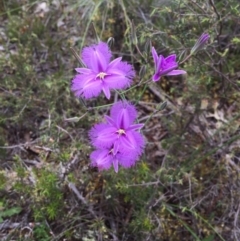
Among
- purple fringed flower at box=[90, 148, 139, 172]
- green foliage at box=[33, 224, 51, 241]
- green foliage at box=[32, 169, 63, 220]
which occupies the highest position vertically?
purple fringed flower at box=[90, 148, 139, 172]

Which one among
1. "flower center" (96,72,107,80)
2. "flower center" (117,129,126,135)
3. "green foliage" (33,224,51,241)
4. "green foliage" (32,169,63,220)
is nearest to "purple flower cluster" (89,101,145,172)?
"flower center" (117,129,126,135)

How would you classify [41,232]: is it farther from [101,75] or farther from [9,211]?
[101,75]

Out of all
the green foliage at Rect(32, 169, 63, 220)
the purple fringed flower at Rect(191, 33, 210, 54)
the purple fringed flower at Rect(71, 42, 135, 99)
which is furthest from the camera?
the green foliage at Rect(32, 169, 63, 220)

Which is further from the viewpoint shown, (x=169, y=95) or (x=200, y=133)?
(x=169, y=95)

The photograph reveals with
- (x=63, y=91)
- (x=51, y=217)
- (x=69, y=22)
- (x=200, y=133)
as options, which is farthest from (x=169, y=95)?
(x=51, y=217)

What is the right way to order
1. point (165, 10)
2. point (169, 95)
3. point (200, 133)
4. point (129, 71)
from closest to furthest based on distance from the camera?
point (129, 71), point (165, 10), point (200, 133), point (169, 95)

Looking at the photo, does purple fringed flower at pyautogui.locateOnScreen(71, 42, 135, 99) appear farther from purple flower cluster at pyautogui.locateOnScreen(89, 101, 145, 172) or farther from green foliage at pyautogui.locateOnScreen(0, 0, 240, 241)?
green foliage at pyautogui.locateOnScreen(0, 0, 240, 241)

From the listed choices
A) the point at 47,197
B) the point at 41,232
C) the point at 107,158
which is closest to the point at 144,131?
the point at 47,197

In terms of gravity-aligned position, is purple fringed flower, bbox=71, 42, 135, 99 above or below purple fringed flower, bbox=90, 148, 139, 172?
above

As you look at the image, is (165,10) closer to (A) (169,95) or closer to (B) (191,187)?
(A) (169,95)
